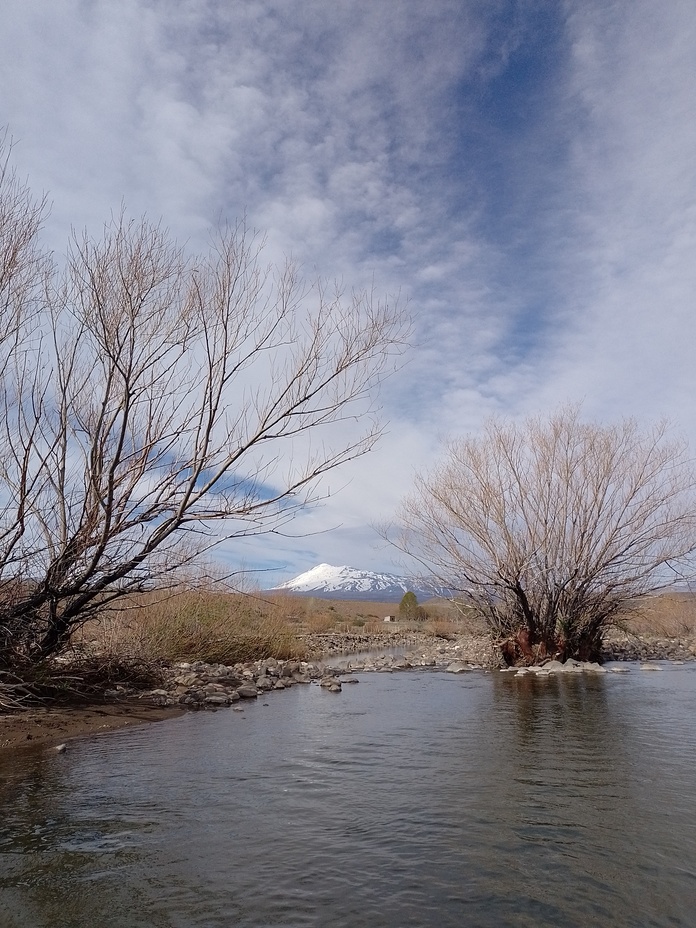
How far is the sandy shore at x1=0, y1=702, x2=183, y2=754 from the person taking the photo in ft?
20.6

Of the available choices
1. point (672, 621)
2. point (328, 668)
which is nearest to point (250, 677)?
point (328, 668)

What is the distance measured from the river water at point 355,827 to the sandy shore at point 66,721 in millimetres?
406

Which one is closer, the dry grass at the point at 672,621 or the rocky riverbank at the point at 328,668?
the rocky riverbank at the point at 328,668

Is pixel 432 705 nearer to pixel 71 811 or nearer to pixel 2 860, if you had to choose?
pixel 71 811

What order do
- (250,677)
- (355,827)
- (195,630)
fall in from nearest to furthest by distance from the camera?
1. (355,827)
2. (250,677)
3. (195,630)

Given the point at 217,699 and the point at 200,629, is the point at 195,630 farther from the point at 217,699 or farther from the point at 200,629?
the point at 217,699

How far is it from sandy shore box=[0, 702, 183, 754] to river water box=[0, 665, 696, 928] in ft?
1.33

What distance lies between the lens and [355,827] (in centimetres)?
395

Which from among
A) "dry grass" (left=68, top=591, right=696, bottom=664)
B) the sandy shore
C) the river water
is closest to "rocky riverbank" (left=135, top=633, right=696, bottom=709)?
"dry grass" (left=68, top=591, right=696, bottom=664)

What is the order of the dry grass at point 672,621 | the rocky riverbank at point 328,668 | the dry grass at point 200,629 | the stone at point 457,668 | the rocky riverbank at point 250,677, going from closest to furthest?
1. the rocky riverbank at point 250,677
2. the rocky riverbank at point 328,668
3. the dry grass at point 200,629
4. the stone at point 457,668
5. the dry grass at point 672,621

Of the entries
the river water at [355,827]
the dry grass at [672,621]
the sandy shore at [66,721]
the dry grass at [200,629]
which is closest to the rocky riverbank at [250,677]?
the sandy shore at [66,721]

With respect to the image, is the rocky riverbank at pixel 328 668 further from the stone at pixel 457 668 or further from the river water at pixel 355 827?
the river water at pixel 355 827

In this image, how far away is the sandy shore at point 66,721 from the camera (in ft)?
20.6

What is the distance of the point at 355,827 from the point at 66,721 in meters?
4.34
